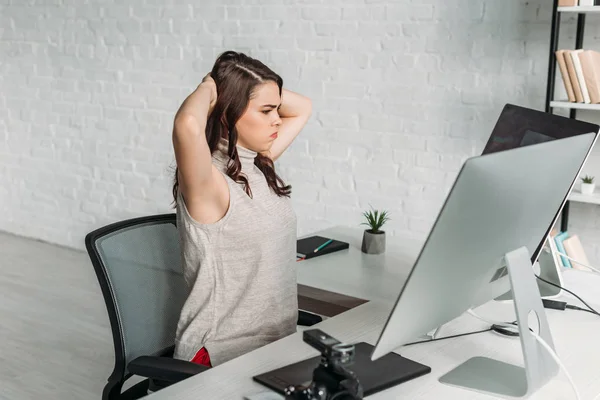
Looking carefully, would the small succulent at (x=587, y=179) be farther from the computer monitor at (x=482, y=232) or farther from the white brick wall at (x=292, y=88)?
the computer monitor at (x=482, y=232)

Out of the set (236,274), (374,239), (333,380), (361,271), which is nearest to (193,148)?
(236,274)

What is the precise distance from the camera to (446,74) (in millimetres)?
3369

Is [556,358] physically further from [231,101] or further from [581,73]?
[581,73]

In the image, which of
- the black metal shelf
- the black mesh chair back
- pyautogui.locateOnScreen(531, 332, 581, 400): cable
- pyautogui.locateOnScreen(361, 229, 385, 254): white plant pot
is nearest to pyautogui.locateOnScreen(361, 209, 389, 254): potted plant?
pyautogui.locateOnScreen(361, 229, 385, 254): white plant pot

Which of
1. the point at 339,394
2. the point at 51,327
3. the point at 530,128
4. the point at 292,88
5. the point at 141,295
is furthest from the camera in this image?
the point at 292,88

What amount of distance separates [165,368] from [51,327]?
2.16 meters

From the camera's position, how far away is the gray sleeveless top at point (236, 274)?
5.65 feet

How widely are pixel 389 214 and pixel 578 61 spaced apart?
3.96 feet

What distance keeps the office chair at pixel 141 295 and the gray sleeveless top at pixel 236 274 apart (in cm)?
12

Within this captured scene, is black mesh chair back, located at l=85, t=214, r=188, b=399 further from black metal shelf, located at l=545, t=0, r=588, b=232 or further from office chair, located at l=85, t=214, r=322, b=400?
black metal shelf, located at l=545, t=0, r=588, b=232

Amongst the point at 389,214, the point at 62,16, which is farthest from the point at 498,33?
the point at 62,16

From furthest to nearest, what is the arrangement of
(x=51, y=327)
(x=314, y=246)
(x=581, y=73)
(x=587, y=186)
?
(x=51, y=327)
(x=587, y=186)
(x=581, y=73)
(x=314, y=246)

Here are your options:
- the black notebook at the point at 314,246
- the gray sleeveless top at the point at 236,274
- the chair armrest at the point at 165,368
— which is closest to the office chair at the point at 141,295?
the chair armrest at the point at 165,368

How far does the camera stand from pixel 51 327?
355cm
